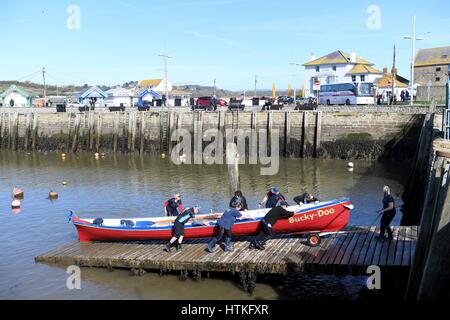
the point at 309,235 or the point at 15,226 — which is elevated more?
the point at 309,235

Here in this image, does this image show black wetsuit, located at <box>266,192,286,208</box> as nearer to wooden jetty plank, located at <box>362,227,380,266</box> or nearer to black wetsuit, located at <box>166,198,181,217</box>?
wooden jetty plank, located at <box>362,227,380,266</box>

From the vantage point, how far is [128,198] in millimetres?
25797

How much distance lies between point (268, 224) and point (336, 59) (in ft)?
201

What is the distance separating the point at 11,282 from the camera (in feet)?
48.1

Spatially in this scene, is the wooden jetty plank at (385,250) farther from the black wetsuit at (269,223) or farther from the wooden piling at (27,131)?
the wooden piling at (27,131)

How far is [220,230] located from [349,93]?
35208 millimetres

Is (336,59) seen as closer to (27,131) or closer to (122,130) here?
(122,130)

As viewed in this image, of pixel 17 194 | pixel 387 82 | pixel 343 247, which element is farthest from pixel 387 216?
pixel 387 82

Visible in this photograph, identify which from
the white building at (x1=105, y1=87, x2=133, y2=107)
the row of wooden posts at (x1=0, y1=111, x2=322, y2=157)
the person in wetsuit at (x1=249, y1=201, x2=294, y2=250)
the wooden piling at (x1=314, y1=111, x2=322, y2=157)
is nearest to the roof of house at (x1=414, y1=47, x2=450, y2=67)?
the wooden piling at (x1=314, y1=111, x2=322, y2=157)

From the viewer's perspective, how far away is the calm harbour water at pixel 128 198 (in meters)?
13.5

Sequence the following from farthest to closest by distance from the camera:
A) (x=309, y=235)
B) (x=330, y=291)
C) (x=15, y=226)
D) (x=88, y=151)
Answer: (x=88, y=151) < (x=15, y=226) < (x=309, y=235) < (x=330, y=291)

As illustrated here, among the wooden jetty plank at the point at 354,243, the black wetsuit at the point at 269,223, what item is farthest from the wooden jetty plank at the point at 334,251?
the black wetsuit at the point at 269,223
